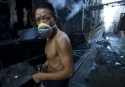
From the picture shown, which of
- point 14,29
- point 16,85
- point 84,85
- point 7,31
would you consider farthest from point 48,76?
point 14,29

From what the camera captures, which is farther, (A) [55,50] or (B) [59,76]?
(A) [55,50]

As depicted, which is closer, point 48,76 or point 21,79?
point 48,76

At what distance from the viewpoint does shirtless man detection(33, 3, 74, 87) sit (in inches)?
63.9

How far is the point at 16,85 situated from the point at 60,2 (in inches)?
296

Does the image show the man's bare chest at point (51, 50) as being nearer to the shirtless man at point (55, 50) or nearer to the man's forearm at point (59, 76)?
the shirtless man at point (55, 50)

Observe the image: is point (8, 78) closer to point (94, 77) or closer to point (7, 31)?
point (94, 77)

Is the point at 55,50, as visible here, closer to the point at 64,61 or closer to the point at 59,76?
the point at 64,61

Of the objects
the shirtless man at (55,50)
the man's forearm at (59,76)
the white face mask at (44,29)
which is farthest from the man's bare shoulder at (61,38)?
the man's forearm at (59,76)

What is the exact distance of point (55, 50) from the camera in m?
1.81

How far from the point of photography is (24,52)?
523cm

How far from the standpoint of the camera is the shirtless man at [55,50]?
1623 millimetres

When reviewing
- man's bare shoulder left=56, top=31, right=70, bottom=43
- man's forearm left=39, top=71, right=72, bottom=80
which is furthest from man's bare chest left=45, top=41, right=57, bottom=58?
man's forearm left=39, top=71, right=72, bottom=80

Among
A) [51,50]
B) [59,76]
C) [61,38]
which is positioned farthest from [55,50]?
[59,76]

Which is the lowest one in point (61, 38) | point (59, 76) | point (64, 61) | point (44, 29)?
point (59, 76)
